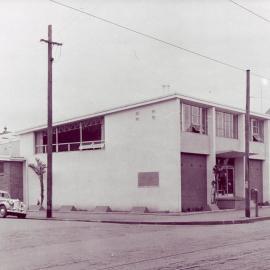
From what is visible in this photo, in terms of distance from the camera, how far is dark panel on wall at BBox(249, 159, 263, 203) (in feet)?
123

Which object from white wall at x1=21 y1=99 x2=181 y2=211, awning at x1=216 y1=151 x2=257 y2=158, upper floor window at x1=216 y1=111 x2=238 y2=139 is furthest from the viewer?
upper floor window at x1=216 y1=111 x2=238 y2=139

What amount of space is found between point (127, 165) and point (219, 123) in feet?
23.1

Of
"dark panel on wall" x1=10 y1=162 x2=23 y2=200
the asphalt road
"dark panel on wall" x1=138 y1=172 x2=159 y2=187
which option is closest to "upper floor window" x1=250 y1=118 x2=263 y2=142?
"dark panel on wall" x1=138 y1=172 x2=159 y2=187

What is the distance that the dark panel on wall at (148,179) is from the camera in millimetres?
30834

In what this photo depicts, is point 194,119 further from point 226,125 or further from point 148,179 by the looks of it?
point 148,179

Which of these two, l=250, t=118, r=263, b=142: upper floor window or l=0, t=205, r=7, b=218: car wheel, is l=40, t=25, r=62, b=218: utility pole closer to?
l=0, t=205, r=7, b=218: car wheel

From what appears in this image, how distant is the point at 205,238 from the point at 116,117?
18365 mm

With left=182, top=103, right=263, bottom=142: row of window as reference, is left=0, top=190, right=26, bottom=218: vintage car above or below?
below

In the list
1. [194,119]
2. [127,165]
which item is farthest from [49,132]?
[194,119]

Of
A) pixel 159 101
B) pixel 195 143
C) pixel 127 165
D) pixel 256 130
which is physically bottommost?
pixel 127 165

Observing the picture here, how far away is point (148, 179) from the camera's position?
102 feet

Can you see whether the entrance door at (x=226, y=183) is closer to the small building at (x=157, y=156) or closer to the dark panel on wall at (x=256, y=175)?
the small building at (x=157, y=156)

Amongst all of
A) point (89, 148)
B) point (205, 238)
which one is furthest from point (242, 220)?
point (89, 148)

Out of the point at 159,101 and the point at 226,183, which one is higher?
the point at 159,101
